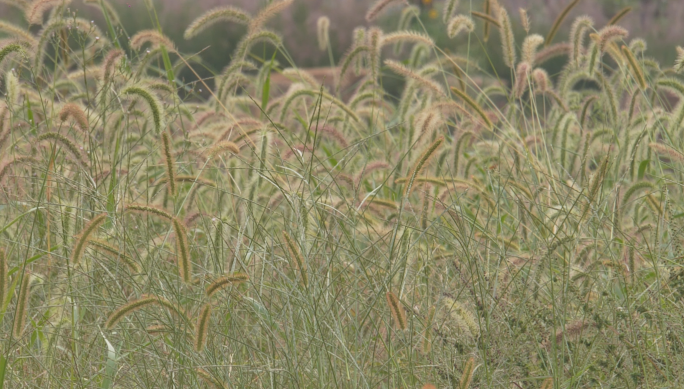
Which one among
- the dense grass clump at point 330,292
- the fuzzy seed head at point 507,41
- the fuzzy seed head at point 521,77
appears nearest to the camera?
the dense grass clump at point 330,292

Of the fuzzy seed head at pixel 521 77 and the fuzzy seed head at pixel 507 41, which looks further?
the fuzzy seed head at pixel 507 41

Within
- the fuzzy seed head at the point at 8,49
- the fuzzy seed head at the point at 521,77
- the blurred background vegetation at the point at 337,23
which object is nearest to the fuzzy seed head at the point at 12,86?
the fuzzy seed head at the point at 8,49

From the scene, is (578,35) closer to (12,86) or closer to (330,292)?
(330,292)

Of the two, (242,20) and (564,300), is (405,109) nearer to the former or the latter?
(242,20)

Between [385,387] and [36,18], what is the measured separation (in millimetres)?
1960

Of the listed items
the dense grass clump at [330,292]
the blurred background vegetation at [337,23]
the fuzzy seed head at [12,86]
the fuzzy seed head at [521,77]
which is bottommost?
the dense grass clump at [330,292]

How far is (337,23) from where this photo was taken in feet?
40.0

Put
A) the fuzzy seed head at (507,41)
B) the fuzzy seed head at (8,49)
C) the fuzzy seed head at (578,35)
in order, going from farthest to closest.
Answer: the fuzzy seed head at (578,35), the fuzzy seed head at (507,41), the fuzzy seed head at (8,49)

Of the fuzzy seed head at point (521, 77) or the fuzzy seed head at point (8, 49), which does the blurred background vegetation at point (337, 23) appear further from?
the fuzzy seed head at point (8, 49)

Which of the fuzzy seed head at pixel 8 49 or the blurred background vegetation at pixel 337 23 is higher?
the blurred background vegetation at pixel 337 23

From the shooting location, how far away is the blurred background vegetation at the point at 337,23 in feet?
35.9

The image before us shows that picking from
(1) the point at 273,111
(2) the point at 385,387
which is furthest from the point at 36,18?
(2) the point at 385,387

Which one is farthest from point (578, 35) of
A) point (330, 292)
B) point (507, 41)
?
point (330, 292)

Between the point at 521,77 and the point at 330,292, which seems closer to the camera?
the point at 330,292
